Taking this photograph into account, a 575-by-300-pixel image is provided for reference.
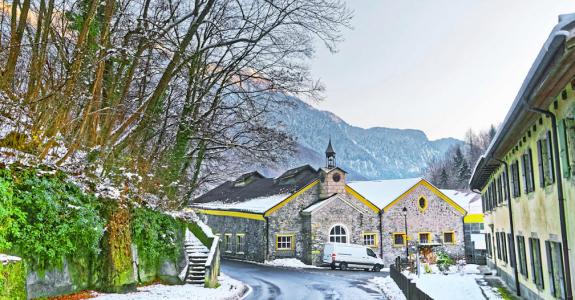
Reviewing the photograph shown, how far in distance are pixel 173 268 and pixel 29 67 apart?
31.0ft

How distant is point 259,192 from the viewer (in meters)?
42.8

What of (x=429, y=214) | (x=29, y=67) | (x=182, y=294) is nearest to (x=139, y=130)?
(x=29, y=67)

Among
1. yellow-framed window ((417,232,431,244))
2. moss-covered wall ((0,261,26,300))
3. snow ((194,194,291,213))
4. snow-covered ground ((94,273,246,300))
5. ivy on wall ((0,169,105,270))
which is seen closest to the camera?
moss-covered wall ((0,261,26,300))

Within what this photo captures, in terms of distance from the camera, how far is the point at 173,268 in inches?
707

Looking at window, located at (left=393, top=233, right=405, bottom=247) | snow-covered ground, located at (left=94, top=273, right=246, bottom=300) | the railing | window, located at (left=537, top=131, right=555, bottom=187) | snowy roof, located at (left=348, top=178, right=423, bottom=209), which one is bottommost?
snow-covered ground, located at (left=94, top=273, right=246, bottom=300)

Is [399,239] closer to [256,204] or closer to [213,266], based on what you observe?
[256,204]

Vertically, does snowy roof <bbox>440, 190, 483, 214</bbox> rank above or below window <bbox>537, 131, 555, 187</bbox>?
above

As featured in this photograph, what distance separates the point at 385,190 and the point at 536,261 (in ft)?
90.9

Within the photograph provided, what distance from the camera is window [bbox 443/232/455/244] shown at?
38.8 m

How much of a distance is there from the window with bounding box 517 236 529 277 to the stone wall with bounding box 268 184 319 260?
2004cm

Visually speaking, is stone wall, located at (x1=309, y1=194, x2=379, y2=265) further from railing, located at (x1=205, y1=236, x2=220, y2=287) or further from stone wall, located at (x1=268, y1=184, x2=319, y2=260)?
railing, located at (x1=205, y1=236, x2=220, y2=287)

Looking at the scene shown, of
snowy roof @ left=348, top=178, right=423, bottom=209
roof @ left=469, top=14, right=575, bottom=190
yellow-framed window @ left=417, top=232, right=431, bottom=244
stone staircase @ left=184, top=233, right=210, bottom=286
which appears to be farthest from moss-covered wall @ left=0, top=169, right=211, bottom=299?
yellow-framed window @ left=417, top=232, right=431, bottom=244

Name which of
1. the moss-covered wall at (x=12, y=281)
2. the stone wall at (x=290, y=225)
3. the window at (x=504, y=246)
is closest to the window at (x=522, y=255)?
the window at (x=504, y=246)

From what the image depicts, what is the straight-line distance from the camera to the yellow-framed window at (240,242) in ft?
124
